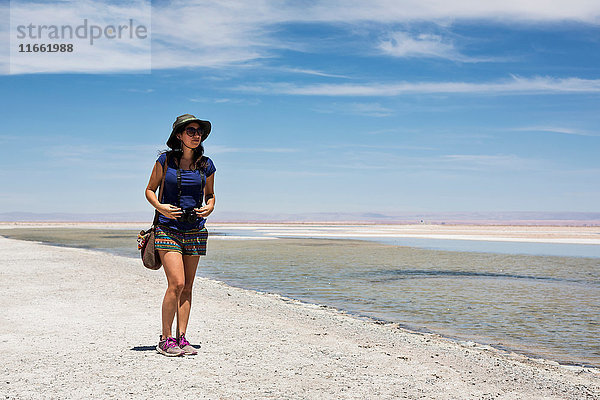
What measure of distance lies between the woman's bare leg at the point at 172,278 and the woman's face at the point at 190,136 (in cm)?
127

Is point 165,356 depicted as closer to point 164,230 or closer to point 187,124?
point 164,230

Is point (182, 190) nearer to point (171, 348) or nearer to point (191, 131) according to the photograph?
point (191, 131)

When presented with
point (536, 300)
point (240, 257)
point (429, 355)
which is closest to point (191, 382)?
point (429, 355)

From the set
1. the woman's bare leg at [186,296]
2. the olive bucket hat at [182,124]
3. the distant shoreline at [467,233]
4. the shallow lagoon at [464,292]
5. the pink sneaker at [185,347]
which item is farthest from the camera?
the distant shoreline at [467,233]

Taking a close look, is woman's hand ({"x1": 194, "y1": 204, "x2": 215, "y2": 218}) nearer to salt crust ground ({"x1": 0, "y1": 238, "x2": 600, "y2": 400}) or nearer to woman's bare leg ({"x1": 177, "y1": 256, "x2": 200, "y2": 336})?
woman's bare leg ({"x1": 177, "y1": 256, "x2": 200, "y2": 336})

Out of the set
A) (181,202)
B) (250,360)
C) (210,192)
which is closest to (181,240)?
(181,202)

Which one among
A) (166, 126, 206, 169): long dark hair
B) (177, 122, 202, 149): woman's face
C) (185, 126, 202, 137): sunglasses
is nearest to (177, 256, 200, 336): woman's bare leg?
(166, 126, 206, 169): long dark hair

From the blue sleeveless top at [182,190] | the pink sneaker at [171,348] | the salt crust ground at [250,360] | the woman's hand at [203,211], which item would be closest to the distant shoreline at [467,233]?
the salt crust ground at [250,360]

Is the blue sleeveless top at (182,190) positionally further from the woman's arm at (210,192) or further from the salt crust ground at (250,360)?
the salt crust ground at (250,360)

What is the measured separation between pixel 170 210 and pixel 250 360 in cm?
207

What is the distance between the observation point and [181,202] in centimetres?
659

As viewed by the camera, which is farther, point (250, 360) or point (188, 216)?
point (250, 360)

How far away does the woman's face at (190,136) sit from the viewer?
6.72 meters

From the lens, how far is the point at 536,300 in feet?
44.5
